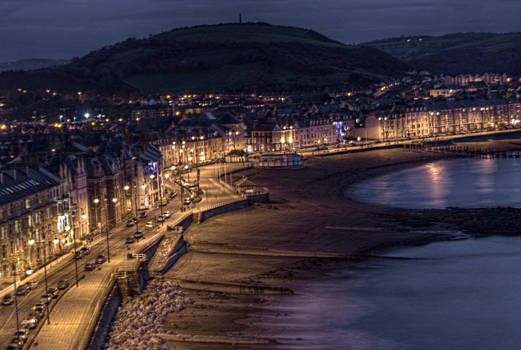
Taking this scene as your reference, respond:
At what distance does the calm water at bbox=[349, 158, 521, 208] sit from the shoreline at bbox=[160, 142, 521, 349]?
91.6 inches

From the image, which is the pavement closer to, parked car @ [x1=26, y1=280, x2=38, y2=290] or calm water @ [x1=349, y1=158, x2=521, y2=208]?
parked car @ [x1=26, y1=280, x2=38, y2=290]

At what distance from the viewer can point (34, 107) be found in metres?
133

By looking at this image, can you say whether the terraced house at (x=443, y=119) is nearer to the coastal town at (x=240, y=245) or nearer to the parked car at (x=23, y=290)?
the coastal town at (x=240, y=245)

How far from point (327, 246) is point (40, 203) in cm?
1189

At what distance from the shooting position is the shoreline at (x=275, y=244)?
1022 inches

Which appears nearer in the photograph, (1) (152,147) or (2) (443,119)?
(1) (152,147)

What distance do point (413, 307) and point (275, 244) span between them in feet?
33.7

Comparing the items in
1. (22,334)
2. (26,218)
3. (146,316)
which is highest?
(26,218)

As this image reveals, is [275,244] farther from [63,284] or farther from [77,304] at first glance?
[77,304]

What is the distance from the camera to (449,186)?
182ft

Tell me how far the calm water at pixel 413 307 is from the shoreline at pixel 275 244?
120 cm

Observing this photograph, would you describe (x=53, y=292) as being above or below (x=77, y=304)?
above

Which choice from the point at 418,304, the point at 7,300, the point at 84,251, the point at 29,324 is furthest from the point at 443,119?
the point at 29,324

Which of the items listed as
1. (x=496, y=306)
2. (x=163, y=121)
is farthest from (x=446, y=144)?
(x=496, y=306)
